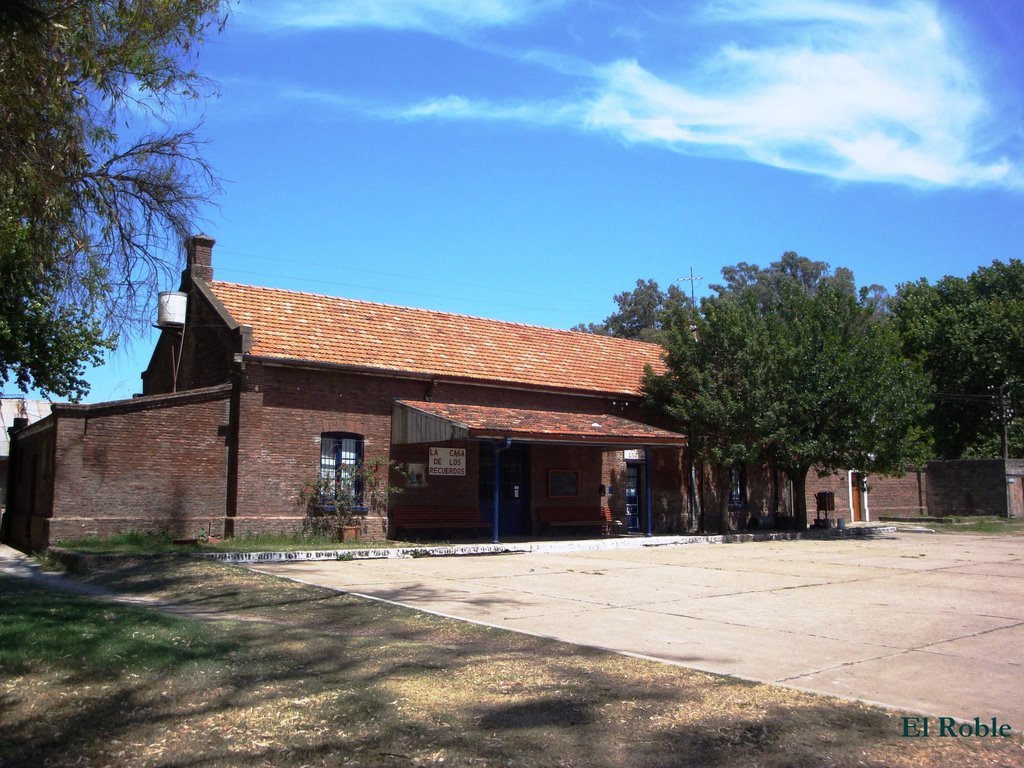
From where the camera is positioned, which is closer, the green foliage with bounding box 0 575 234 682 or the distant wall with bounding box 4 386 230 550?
the green foliage with bounding box 0 575 234 682

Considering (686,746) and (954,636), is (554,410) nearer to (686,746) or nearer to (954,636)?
(954,636)

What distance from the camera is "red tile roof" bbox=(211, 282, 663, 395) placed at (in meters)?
20.9

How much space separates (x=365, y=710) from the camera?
18.6 ft

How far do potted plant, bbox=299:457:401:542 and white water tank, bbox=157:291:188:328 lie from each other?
6.12m

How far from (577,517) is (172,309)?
1208cm

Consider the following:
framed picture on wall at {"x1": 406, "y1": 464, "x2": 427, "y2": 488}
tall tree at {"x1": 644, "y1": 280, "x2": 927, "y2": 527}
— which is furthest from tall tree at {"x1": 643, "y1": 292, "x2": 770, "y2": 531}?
framed picture on wall at {"x1": 406, "y1": 464, "x2": 427, "y2": 488}

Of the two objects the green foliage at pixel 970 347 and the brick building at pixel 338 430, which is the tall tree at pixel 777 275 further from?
the brick building at pixel 338 430

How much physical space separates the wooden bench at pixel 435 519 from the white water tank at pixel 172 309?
7.61 meters

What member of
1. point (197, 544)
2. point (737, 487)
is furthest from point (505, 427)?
point (737, 487)

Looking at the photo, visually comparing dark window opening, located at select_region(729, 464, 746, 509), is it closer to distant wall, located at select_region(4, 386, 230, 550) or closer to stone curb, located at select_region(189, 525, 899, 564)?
stone curb, located at select_region(189, 525, 899, 564)

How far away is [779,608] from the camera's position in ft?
35.4

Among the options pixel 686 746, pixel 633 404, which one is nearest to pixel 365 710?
pixel 686 746

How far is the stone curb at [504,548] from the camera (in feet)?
53.0

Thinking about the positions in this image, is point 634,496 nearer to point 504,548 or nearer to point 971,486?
point 504,548
